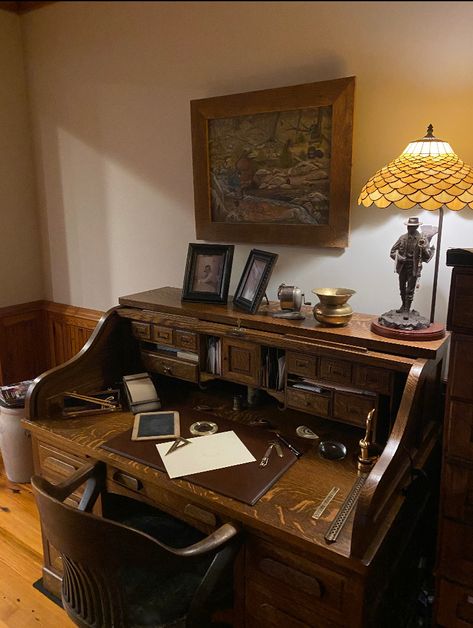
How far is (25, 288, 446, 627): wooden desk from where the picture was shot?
117 cm

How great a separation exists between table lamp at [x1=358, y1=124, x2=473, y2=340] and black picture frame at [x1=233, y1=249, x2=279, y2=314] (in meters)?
0.37

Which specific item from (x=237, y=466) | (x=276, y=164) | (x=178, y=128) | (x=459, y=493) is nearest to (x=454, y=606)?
(x=459, y=493)

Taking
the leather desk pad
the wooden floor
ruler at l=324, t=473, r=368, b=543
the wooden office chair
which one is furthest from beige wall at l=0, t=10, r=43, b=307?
ruler at l=324, t=473, r=368, b=543

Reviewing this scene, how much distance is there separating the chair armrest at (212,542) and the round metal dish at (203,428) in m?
0.39

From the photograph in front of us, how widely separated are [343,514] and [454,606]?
0.48m

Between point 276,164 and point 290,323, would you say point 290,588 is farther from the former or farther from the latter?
point 276,164

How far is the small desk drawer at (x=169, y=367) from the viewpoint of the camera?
1.80 m

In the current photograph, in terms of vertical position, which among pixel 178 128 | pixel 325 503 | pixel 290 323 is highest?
pixel 178 128

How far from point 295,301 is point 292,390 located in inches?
11.8

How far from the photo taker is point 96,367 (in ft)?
6.20

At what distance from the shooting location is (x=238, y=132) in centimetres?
190

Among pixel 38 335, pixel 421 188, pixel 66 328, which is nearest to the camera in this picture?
pixel 421 188

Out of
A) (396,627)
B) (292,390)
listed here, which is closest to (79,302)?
(292,390)

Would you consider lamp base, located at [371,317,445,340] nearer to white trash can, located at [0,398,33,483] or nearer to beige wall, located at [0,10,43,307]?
white trash can, located at [0,398,33,483]
